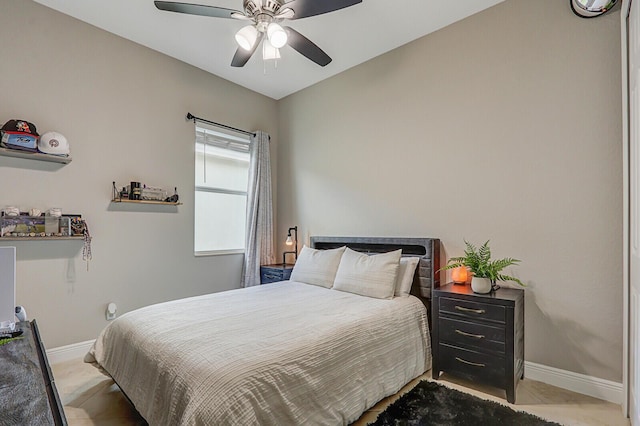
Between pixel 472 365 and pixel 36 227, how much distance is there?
3.55 metres

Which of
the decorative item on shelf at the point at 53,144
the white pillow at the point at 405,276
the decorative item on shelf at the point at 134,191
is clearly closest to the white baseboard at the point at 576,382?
the white pillow at the point at 405,276

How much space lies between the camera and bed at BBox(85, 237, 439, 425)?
1.43 metres

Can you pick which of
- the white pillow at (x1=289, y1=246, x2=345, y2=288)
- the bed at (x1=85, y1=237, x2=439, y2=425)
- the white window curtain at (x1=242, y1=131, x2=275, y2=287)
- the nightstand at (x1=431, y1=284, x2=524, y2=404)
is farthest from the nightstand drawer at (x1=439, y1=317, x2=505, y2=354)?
the white window curtain at (x1=242, y1=131, x2=275, y2=287)

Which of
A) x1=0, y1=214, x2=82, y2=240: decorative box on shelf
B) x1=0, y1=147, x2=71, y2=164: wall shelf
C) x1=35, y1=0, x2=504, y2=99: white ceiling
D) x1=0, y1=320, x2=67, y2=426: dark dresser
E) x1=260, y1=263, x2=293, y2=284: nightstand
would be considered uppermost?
x1=35, y1=0, x2=504, y2=99: white ceiling

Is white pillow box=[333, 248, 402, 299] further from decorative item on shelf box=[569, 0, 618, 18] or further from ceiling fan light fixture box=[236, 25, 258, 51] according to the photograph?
decorative item on shelf box=[569, 0, 618, 18]

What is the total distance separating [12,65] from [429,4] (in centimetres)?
345

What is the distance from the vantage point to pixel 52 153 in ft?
8.70

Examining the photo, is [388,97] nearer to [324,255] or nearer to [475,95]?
[475,95]

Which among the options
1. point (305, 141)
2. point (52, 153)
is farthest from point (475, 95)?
point (52, 153)

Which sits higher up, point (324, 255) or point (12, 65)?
point (12, 65)

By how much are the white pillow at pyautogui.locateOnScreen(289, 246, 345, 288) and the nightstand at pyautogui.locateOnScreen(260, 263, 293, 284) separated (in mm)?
425

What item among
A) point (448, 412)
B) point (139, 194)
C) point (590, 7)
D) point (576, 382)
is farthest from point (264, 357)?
point (590, 7)

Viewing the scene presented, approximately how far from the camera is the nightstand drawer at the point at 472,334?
2219 mm

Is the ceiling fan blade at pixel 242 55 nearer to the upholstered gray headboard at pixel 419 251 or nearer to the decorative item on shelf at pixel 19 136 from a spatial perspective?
the decorative item on shelf at pixel 19 136
